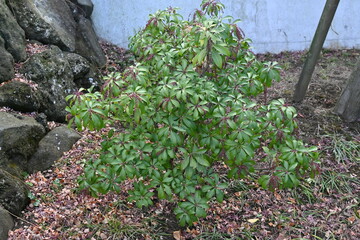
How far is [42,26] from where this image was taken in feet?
16.6

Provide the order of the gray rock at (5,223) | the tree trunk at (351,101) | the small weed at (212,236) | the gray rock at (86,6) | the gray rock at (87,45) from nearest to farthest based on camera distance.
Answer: the gray rock at (5,223), the small weed at (212,236), the tree trunk at (351,101), the gray rock at (87,45), the gray rock at (86,6)

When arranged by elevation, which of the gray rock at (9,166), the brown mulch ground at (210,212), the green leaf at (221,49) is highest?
the green leaf at (221,49)

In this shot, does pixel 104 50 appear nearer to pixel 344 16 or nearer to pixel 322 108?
pixel 322 108

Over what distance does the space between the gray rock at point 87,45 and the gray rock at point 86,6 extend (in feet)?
1.18

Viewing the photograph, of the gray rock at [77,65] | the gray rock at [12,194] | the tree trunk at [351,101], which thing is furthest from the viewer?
the gray rock at [77,65]

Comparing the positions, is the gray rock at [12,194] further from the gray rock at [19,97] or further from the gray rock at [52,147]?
the gray rock at [19,97]

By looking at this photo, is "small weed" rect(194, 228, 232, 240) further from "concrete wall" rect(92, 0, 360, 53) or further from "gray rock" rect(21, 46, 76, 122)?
"concrete wall" rect(92, 0, 360, 53)

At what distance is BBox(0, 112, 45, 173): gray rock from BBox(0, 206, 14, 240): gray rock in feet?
1.79

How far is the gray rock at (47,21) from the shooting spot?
4965 millimetres

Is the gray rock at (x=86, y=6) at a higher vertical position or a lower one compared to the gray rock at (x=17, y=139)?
higher

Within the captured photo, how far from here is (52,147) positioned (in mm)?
4062

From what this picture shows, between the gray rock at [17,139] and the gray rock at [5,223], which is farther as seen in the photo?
the gray rock at [17,139]

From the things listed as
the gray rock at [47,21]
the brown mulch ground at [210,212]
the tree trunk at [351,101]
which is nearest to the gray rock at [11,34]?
the gray rock at [47,21]

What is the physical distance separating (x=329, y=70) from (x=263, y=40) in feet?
4.55
